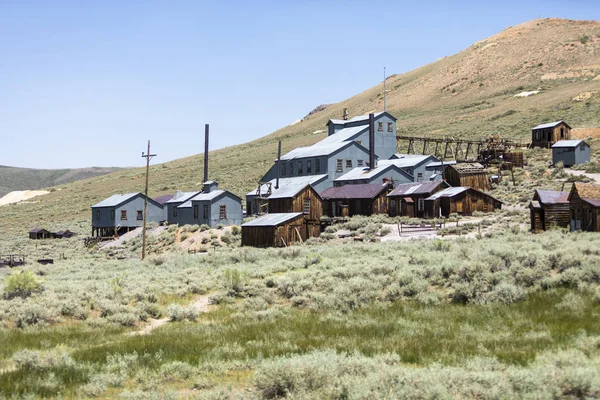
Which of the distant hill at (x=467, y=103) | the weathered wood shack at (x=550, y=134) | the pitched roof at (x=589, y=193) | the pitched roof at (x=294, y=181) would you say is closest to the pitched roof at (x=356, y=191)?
the pitched roof at (x=294, y=181)

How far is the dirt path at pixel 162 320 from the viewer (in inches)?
746

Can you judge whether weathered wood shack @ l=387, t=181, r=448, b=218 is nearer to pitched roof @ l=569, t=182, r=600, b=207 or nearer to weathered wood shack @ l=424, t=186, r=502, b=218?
weathered wood shack @ l=424, t=186, r=502, b=218

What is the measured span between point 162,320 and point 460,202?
39.3m

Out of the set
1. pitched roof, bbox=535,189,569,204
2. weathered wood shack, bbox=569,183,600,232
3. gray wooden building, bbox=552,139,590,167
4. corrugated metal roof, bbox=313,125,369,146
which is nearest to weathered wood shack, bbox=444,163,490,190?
gray wooden building, bbox=552,139,590,167

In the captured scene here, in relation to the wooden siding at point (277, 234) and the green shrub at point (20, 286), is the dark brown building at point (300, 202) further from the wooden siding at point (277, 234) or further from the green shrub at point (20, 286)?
the green shrub at point (20, 286)

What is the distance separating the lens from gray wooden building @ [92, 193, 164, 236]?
7212cm

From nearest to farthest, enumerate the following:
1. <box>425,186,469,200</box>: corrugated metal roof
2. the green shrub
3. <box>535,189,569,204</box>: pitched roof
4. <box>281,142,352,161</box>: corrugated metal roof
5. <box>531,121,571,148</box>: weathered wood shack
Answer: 1. the green shrub
2. <box>535,189,569,204</box>: pitched roof
3. <box>425,186,469,200</box>: corrugated metal roof
4. <box>281,142,352,161</box>: corrugated metal roof
5. <box>531,121,571,148</box>: weathered wood shack

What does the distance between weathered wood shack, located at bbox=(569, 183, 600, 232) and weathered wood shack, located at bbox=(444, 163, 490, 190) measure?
23.8 metres

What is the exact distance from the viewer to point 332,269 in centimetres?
2811

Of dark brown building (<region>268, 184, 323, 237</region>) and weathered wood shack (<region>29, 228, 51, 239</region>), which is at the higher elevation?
dark brown building (<region>268, 184, 323, 237</region>)

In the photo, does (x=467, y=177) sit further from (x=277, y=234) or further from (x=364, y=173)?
(x=277, y=234)

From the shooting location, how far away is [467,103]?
137m

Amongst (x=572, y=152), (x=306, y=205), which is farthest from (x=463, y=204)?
(x=572, y=152)

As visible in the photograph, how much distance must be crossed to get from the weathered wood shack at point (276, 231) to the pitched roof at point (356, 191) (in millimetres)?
13303
